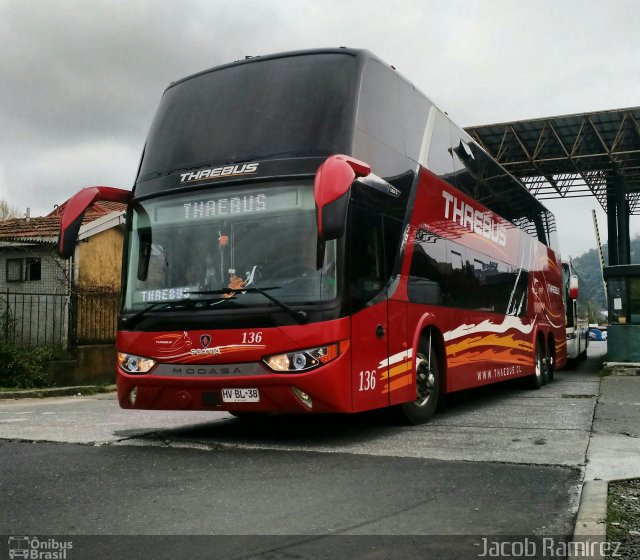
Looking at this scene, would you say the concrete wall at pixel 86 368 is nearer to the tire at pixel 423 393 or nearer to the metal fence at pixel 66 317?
the metal fence at pixel 66 317

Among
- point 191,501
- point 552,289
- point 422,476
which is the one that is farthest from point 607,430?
point 552,289

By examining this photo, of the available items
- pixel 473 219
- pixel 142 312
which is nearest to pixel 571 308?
pixel 473 219

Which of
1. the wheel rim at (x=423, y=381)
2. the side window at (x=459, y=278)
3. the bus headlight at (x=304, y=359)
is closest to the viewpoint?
the bus headlight at (x=304, y=359)

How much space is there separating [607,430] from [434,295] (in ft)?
8.08

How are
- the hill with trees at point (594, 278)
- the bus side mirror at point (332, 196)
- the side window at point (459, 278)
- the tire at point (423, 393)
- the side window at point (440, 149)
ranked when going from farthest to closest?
the hill with trees at point (594, 278) < the side window at point (440, 149) < the side window at point (459, 278) < the tire at point (423, 393) < the bus side mirror at point (332, 196)

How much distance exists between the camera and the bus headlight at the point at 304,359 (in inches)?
280

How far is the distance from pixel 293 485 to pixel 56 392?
12.0 m

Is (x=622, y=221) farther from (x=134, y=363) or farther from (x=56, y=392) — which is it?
(x=134, y=363)

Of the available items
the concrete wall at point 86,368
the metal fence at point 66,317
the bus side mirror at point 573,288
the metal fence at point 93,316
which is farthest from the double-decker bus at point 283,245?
the bus side mirror at point 573,288

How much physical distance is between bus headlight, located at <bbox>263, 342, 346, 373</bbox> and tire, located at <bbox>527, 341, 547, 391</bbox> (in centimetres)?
913

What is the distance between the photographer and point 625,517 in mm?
4445

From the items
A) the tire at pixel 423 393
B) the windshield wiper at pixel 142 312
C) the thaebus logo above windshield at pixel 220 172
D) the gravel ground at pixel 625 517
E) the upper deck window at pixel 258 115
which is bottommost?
the gravel ground at pixel 625 517

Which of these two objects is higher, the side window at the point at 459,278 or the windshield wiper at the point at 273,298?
the side window at the point at 459,278

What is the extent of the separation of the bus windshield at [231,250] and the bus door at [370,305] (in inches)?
14.3
